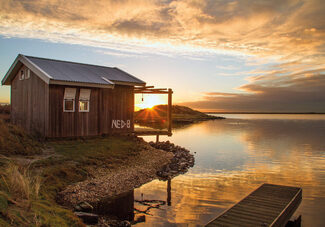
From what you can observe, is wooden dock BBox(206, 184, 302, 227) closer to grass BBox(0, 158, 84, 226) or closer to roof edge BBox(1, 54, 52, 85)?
grass BBox(0, 158, 84, 226)

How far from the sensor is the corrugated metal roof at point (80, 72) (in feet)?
59.9

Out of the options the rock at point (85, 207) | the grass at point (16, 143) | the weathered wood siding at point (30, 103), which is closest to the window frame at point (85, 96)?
the weathered wood siding at point (30, 103)

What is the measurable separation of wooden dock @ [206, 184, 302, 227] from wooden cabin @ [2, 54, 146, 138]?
12.0m

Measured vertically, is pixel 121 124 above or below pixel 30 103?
below

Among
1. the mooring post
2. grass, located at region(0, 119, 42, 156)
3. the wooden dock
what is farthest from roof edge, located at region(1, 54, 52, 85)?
the wooden dock

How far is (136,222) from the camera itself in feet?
33.6

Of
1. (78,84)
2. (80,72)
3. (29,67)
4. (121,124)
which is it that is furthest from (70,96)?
(121,124)

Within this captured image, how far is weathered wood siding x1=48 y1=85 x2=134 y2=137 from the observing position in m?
17.6

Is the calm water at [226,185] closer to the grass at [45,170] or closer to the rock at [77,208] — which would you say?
the rock at [77,208]

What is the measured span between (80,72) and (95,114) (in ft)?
10.9

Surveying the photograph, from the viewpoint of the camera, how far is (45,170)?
11.9m

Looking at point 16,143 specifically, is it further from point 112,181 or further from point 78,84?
point 78,84

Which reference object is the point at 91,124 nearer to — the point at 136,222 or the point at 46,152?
the point at 46,152

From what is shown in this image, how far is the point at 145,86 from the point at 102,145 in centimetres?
717
